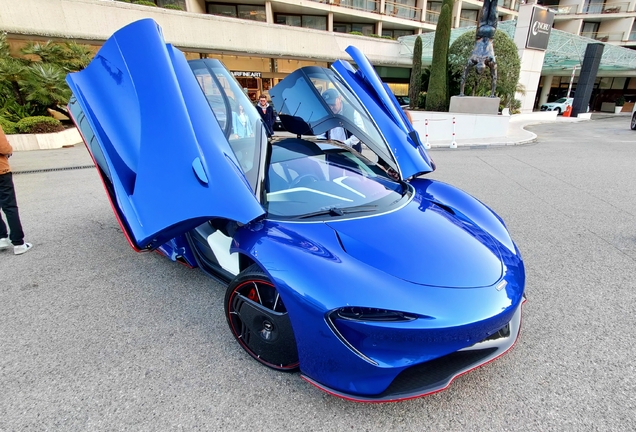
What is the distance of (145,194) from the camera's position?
192 cm

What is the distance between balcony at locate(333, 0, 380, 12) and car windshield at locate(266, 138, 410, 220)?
1021 inches

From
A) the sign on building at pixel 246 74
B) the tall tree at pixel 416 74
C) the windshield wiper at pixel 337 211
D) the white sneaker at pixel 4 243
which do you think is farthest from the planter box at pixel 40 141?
the tall tree at pixel 416 74

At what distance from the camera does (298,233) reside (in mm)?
1836

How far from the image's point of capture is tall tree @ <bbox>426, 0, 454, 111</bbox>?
14.5m

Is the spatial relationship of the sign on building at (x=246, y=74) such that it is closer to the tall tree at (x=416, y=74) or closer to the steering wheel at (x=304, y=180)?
the tall tree at (x=416, y=74)

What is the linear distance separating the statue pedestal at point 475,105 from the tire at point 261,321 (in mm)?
13431

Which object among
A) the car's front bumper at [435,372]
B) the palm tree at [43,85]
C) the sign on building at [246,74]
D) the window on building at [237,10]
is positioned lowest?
the car's front bumper at [435,372]

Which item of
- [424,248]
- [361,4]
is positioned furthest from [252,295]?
[361,4]

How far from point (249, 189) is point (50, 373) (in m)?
1.57

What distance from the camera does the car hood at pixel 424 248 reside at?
166 cm

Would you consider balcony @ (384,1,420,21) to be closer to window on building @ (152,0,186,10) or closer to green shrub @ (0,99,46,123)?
window on building @ (152,0,186,10)

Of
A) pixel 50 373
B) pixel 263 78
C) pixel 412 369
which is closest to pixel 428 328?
pixel 412 369

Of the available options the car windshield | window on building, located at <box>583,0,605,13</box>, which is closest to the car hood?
the car windshield

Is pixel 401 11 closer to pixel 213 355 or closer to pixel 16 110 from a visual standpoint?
pixel 16 110
